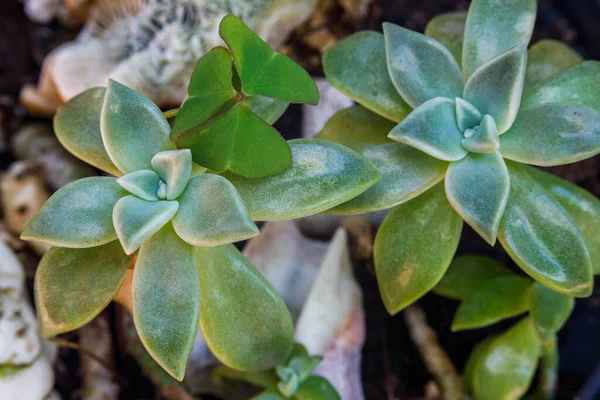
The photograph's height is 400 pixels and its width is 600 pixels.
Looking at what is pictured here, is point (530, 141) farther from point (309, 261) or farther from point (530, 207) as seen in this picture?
point (309, 261)

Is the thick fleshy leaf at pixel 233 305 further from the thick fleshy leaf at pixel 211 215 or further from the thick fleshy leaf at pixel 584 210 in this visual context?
the thick fleshy leaf at pixel 584 210

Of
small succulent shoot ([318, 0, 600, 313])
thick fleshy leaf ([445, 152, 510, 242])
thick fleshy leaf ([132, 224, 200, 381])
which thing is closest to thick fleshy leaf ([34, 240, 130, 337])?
thick fleshy leaf ([132, 224, 200, 381])

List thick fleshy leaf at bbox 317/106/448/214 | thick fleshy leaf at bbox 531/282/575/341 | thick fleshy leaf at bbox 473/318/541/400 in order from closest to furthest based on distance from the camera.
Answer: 1. thick fleshy leaf at bbox 317/106/448/214
2. thick fleshy leaf at bbox 531/282/575/341
3. thick fleshy leaf at bbox 473/318/541/400

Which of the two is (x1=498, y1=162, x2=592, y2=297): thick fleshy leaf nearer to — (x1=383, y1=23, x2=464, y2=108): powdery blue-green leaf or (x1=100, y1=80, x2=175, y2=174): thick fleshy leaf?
(x1=383, y1=23, x2=464, y2=108): powdery blue-green leaf

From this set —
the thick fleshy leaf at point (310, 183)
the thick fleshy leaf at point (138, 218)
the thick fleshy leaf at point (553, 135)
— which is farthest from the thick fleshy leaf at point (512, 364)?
the thick fleshy leaf at point (138, 218)

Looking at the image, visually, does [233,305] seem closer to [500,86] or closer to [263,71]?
[263,71]

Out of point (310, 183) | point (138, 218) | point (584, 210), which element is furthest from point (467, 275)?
point (138, 218)

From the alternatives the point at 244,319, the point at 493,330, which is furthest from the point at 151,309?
the point at 493,330
